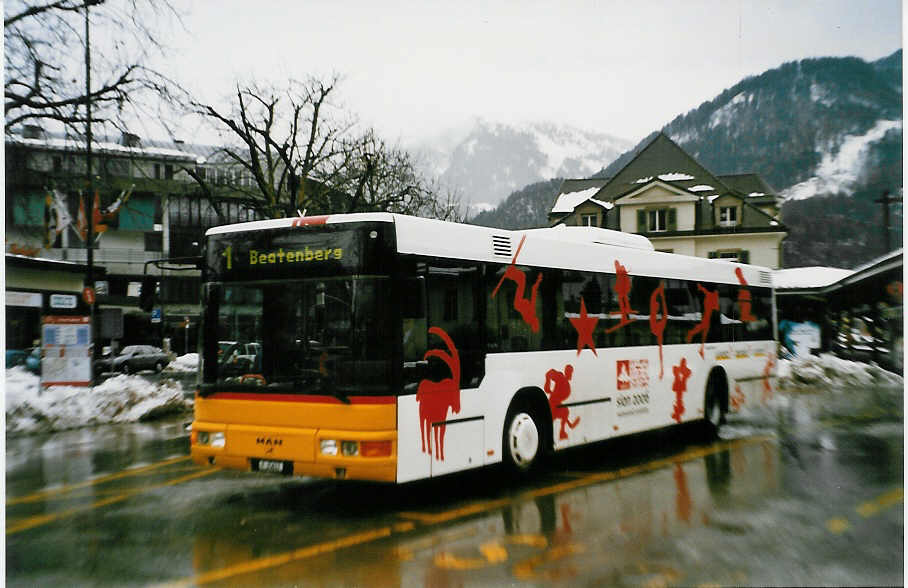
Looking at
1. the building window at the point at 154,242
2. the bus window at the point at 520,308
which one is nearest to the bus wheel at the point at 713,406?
the bus window at the point at 520,308

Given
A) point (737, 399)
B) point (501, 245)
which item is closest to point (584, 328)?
point (501, 245)

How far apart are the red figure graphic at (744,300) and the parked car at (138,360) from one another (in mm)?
31284

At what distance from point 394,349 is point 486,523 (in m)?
1.76

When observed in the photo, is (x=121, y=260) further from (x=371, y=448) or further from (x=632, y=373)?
(x=371, y=448)

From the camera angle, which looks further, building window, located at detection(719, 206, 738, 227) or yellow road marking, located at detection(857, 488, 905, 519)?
building window, located at detection(719, 206, 738, 227)

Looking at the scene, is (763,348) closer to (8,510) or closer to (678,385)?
(678,385)

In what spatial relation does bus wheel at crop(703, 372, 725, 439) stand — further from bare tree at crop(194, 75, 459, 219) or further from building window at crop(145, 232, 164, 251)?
building window at crop(145, 232, 164, 251)

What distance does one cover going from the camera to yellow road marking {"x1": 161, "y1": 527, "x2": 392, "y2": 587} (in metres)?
5.75

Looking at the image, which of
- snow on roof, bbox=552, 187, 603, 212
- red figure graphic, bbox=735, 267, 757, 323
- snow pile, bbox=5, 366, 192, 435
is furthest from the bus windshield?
snow on roof, bbox=552, 187, 603, 212

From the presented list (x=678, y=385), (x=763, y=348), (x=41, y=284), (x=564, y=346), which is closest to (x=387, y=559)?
(x=564, y=346)

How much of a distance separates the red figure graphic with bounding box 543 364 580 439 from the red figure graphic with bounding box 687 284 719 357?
347 cm

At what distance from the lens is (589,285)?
10117 millimetres

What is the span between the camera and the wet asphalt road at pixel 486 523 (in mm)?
5836

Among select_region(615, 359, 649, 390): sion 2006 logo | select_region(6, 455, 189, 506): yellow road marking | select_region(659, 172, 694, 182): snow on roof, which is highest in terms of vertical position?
select_region(659, 172, 694, 182): snow on roof
